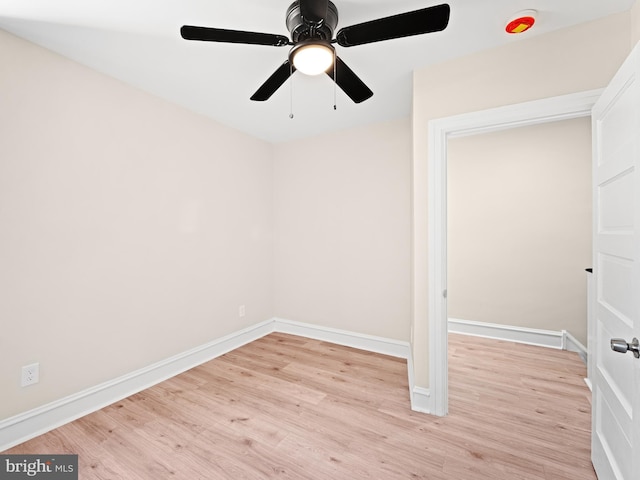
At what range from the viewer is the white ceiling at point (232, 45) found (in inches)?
62.3

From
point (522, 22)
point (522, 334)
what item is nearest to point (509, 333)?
point (522, 334)

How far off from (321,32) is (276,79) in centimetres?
35

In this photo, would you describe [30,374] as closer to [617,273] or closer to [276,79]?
[276,79]

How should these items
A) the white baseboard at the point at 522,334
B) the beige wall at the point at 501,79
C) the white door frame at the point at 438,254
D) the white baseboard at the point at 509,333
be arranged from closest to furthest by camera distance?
the beige wall at the point at 501,79, the white door frame at the point at 438,254, the white baseboard at the point at 522,334, the white baseboard at the point at 509,333

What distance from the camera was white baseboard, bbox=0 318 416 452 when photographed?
186cm

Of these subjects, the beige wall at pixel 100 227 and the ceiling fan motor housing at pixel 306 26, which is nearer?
the ceiling fan motor housing at pixel 306 26

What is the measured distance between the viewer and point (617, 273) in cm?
134

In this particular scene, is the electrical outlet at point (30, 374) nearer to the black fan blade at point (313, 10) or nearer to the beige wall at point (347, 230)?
the beige wall at point (347, 230)

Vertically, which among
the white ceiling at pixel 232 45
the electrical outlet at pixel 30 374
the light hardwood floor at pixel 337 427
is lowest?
the light hardwood floor at pixel 337 427

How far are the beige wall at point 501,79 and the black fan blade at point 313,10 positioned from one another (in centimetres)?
114

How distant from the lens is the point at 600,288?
1.54 metres

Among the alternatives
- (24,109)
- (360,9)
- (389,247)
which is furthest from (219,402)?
(360,9)

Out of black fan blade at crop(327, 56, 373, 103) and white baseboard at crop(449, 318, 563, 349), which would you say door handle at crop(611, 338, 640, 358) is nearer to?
black fan blade at crop(327, 56, 373, 103)

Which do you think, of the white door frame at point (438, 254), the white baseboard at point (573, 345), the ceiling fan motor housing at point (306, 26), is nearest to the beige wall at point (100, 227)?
the ceiling fan motor housing at point (306, 26)
